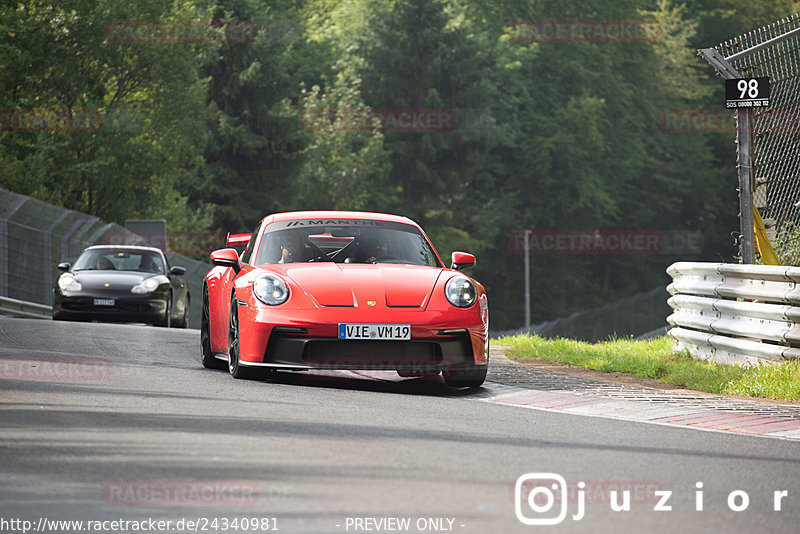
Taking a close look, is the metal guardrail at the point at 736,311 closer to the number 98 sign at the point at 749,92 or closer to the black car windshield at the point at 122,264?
the number 98 sign at the point at 749,92

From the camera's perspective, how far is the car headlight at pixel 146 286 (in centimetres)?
1973

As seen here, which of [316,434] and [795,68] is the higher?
[795,68]

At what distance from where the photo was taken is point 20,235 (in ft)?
81.8

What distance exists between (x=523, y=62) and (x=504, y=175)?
648 cm

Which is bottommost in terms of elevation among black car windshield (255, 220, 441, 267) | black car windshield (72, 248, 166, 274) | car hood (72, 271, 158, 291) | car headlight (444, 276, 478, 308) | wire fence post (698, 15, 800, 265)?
car hood (72, 271, 158, 291)

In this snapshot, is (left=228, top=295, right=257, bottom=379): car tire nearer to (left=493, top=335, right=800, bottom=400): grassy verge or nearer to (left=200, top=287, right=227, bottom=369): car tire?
(left=200, top=287, right=227, bottom=369): car tire

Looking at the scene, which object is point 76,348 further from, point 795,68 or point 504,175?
point 504,175

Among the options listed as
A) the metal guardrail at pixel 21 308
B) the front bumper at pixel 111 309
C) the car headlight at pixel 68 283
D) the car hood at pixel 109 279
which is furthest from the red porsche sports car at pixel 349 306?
the metal guardrail at pixel 21 308

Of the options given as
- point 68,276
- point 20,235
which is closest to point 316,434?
point 68,276

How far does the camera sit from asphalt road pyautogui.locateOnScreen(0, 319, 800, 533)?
5441 millimetres

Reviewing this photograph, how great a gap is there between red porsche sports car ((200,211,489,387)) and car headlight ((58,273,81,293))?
903cm

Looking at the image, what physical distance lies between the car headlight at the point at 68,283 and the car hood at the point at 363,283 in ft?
32.5

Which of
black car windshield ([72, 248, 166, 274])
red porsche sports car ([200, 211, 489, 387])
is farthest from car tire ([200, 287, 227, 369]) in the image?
black car windshield ([72, 248, 166, 274])

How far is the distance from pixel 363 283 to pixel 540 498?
14.9ft
